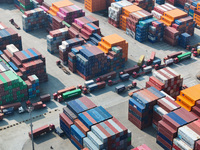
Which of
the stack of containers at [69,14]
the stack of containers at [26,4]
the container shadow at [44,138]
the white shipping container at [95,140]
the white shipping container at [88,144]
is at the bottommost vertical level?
the container shadow at [44,138]

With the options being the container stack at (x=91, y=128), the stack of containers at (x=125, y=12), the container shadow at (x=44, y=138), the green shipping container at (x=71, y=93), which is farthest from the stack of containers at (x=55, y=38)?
the container shadow at (x=44, y=138)

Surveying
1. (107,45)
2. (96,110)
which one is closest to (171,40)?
(107,45)

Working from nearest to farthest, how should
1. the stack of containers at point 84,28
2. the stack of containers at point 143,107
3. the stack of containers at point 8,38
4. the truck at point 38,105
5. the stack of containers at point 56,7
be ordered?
the stack of containers at point 143,107, the truck at point 38,105, the stack of containers at point 8,38, the stack of containers at point 84,28, the stack of containers at point 56,7

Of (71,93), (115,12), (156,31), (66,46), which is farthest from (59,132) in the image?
(115,12)

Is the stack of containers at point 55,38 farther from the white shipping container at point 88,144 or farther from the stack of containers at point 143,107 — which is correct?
the white shipping container at point 88,144

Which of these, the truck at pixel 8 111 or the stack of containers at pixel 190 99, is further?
the truck at pixel 8 111

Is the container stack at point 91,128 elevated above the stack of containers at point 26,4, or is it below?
below

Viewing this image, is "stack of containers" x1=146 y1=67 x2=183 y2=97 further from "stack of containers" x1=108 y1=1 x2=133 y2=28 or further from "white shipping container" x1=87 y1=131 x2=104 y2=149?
"stack of containers" x1=108 y1=1 x2=133 y2=28

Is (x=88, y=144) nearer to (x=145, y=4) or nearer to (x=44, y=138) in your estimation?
(x=44, y=138)
